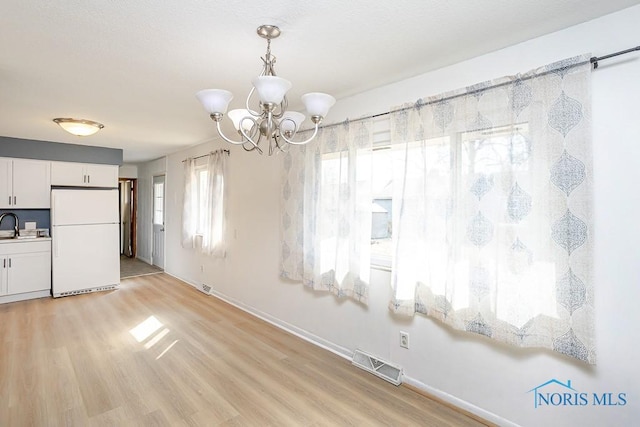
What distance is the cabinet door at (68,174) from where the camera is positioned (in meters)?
5.14

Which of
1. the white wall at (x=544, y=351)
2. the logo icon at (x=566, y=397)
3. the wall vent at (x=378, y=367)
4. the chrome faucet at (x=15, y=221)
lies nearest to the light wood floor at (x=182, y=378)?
the wall vent at (x=378, y=367)

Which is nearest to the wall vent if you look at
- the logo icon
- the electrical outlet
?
the electrical outlet

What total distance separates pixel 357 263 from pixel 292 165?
1332 mm

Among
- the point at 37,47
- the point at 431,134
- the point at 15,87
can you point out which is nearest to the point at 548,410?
the point at 431,134

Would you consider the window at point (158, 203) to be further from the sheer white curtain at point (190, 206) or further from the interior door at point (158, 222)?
the sheer white curtain at point (190, 206)

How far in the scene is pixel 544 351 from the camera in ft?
6.23

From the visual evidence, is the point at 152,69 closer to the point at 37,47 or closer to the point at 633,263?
the point at 37,47

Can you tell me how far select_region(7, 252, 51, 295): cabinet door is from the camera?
4691 mm

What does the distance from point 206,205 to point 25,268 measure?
2824 millimetres

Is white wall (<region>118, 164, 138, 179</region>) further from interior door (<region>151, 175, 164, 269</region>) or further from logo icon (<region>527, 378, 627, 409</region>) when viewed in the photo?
logo icon (<region>527, 378, 627, 409</region>)

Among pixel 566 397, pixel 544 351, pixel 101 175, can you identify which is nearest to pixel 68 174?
pixel 101 175

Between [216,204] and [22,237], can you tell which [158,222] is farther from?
[216,204]

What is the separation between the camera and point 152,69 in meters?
2.43

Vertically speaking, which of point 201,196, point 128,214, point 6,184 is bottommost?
point 128,214
